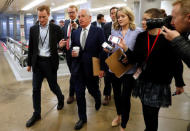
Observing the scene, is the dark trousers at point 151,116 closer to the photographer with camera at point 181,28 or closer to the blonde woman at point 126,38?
the blonde woman at point 126,38

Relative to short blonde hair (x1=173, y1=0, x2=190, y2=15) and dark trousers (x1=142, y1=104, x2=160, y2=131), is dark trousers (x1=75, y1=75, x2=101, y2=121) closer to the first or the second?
dark trousers (x1=142, y1=104, x2=160, y2=131)

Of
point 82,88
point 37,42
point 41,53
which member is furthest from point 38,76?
point 82,88

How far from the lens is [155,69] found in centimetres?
150

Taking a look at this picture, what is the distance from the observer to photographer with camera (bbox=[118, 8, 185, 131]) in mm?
1471

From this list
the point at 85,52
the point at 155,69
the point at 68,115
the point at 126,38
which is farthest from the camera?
the point at 68,115

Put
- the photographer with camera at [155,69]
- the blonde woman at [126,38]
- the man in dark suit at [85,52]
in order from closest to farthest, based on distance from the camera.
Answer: the photographer with camera at [155,69], the blonde woman at [126,38], the man in dark suit at [85,52]

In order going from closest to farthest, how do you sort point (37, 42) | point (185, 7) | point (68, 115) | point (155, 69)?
point (185, 7) → point (155, 69) → point (37, 42) → point (68, 115)

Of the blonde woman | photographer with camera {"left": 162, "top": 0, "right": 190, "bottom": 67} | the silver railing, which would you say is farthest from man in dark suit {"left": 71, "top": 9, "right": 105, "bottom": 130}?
the silver railing

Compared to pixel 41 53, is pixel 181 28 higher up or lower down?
higher up

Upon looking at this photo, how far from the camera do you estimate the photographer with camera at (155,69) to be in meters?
1.47

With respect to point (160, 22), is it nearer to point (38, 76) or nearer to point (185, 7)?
point (185, 7)

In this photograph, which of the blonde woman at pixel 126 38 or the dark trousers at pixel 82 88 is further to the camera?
the dark trousers at pixel 82 88

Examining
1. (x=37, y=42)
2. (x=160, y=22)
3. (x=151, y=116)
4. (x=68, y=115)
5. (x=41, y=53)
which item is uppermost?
(x=160, y=22)

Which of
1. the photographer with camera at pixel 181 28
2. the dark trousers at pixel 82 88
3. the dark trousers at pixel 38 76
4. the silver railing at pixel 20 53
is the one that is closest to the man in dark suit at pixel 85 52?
the dark trousers at pixel 82 88
